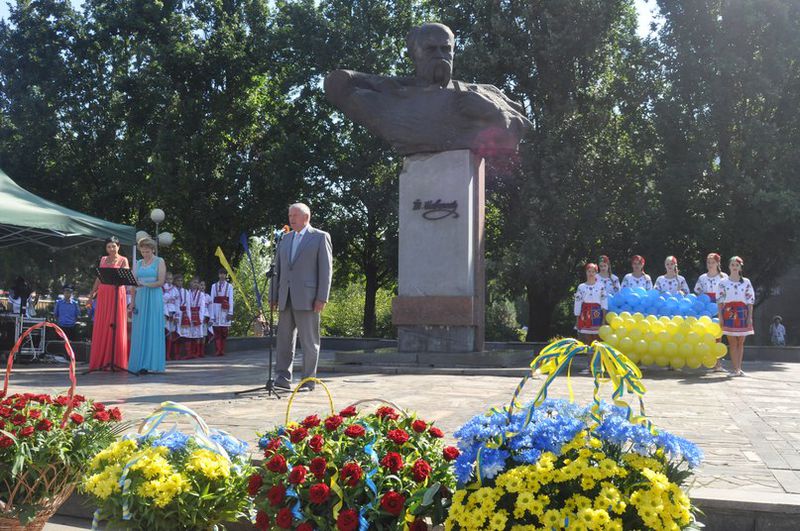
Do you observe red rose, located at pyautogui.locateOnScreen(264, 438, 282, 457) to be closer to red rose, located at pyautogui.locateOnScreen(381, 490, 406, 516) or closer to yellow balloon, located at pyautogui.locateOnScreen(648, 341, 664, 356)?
red rose, located at pyautogui.locateOnScreen(381, 490, 406, 516)

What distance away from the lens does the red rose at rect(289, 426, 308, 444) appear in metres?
3.52

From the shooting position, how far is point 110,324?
1118 centimetres

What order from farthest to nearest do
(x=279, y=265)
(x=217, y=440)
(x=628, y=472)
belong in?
1. (x=279, y=265)
2. (x=217, y=440)
3. (x=628, y=472)

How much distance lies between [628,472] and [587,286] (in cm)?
1078

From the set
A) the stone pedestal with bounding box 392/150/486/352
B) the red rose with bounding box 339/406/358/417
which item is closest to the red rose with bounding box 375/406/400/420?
the red rose with bounding box 339/406/358/417

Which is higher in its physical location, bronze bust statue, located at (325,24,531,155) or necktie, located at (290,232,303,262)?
bronze bust statue, located at (325,24,531,155)

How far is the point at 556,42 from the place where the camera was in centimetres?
2081

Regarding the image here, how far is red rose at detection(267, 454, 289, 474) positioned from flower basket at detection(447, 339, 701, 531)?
2.45 feet

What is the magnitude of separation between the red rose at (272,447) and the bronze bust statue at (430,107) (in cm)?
954

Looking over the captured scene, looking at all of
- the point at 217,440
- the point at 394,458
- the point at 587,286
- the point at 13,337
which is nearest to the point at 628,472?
the point at 394,458

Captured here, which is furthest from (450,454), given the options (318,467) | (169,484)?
(169,484)

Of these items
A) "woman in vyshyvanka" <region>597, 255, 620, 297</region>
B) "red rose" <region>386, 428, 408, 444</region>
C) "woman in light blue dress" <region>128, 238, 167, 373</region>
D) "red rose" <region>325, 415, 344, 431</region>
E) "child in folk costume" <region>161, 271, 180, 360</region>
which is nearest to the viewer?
"red rose" <region>386, 428, 408, 444</region>

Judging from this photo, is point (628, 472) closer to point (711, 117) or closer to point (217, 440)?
point (217, 440)

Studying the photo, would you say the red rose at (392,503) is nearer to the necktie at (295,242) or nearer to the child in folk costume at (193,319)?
the necktie at (295,242)
